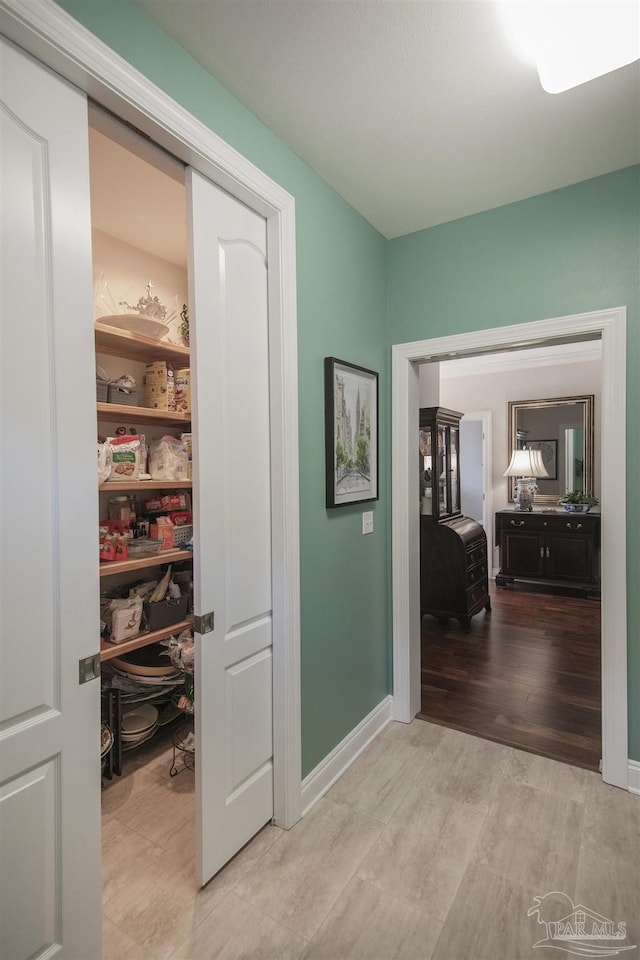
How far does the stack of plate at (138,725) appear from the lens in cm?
225

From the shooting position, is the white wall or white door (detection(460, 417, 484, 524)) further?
white door (detection(460, 417, 484, 524))

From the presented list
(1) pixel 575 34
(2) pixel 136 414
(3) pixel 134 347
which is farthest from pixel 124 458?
(1) pixel 575 34

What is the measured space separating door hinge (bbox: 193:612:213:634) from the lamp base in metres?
4.58

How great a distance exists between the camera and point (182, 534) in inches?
96.5

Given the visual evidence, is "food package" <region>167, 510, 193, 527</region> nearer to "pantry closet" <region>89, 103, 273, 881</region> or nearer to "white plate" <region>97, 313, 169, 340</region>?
"pantry closet" <region>89, 103, 273, 881</region>

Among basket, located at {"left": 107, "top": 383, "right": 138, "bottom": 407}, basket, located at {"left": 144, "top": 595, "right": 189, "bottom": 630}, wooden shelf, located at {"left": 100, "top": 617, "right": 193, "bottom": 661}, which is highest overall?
basket, located at {"left": 107, "top": 383, "right": 138, "bottom": 407}

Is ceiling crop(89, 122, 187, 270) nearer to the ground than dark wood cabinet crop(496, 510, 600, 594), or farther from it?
farther from it

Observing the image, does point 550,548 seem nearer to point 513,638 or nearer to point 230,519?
point 513,638

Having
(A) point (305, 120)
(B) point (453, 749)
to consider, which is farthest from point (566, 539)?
(A) point (305, 120)

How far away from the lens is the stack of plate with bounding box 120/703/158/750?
2.25m

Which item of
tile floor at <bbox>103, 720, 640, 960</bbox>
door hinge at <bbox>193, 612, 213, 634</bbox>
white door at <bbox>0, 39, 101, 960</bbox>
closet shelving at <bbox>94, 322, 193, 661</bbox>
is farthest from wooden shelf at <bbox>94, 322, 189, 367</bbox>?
tile floor at <bbox>103, 720, 640, 960</bbox>

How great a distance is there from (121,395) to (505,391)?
4844 mm

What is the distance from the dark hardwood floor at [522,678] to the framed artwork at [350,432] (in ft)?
4.70

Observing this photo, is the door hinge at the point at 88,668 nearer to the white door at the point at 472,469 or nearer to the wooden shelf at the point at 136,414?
the wooden shelf at the point at 136,414
